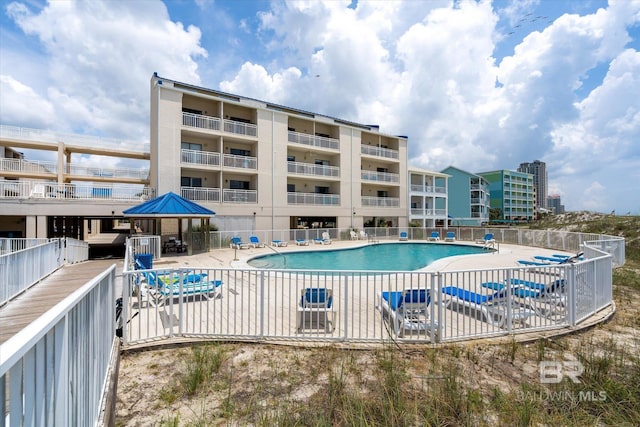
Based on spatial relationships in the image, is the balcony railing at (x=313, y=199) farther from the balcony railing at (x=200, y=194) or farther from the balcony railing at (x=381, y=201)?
the balcony railing at (x=200, y=194)

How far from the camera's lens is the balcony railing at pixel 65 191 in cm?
1686

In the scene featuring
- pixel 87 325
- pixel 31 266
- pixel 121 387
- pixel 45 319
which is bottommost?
pixel 121 387

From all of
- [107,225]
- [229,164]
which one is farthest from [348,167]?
Result: [107,225]

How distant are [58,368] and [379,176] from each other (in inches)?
1227

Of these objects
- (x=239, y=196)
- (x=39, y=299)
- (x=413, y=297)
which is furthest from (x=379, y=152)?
(x=39, y=299)

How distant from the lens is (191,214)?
16.2 m

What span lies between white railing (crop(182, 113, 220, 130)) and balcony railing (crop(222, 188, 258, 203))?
4982mm

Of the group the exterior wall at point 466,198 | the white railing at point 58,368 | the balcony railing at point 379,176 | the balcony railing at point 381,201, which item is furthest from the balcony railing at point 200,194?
the exterior wall at point 466,198

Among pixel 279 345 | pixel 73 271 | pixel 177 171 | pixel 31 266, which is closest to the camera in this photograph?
pixel 279 345

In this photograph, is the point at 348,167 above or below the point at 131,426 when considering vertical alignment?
above

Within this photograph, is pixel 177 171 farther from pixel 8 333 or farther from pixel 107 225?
pixel 107 225

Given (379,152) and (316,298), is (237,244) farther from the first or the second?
(379,152)

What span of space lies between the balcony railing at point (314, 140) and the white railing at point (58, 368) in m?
24.0

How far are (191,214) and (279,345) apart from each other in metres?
13.2
